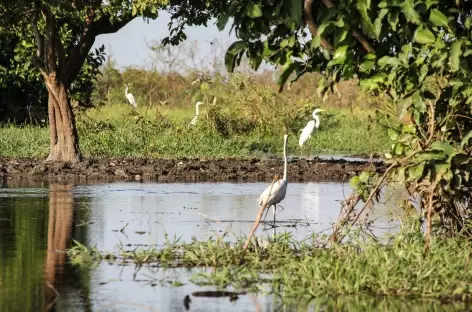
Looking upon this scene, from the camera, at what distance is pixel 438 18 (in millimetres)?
9375

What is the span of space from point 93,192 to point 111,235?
6.43m

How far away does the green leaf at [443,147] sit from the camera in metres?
9.84

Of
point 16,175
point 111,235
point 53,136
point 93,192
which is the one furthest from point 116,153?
point 111,235

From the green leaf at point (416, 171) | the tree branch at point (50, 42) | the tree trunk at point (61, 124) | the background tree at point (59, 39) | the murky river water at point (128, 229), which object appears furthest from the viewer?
the tree trunk at point (61, 124)

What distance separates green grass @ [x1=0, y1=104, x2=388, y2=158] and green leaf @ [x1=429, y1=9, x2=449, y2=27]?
16.5 meters

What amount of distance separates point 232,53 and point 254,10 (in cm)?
44

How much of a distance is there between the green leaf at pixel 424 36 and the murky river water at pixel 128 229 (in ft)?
7.41

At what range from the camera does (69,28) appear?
1014 inches

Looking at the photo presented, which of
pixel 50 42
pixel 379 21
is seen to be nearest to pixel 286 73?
pixel 379 21

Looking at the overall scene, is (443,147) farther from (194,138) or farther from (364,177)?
(194,138)

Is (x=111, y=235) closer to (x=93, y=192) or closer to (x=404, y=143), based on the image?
(x=404, y=143)

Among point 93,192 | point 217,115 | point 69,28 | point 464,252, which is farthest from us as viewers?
point 217,115

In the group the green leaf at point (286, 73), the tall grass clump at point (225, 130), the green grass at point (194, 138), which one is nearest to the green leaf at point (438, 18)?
the green leaf at point (286, 73)

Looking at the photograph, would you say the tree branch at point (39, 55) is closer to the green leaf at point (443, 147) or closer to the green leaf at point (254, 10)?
the green leaf at point (254, 10)
